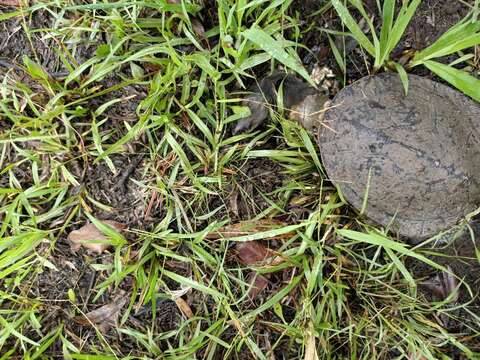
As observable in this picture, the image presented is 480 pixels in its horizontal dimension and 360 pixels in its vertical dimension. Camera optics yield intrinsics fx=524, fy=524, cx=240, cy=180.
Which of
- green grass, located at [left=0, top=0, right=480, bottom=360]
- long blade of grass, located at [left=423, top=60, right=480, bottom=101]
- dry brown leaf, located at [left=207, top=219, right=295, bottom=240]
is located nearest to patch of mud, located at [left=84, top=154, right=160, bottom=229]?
green grass, located at [left=0, top=0, right=480, bottom=360]

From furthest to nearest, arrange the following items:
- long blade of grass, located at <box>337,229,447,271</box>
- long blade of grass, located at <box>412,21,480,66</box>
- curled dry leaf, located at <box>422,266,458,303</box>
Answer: curled dry leaf, located at <box>422,266,458,303</box> → long blade of grass, located at <box>337,229,447,271</box> → long blade of grass, located at <box>412,21,480,66</box>

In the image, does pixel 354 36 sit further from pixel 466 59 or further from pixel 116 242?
pixel 116 242

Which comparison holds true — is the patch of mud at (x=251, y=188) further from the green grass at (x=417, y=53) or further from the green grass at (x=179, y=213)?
the green grass at (x=417, y=53)

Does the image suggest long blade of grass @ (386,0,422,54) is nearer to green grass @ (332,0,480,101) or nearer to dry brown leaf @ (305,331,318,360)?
green grass @ (332,0,480,101)

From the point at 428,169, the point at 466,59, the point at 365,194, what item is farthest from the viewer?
the point at 466,59

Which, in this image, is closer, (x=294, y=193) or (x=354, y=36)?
(x=354, y=36)

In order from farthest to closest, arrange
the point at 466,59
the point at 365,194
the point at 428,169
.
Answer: the point at 466,59 < the point at 365,194 < the point at 428,169

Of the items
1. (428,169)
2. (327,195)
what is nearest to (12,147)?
(327,195)
